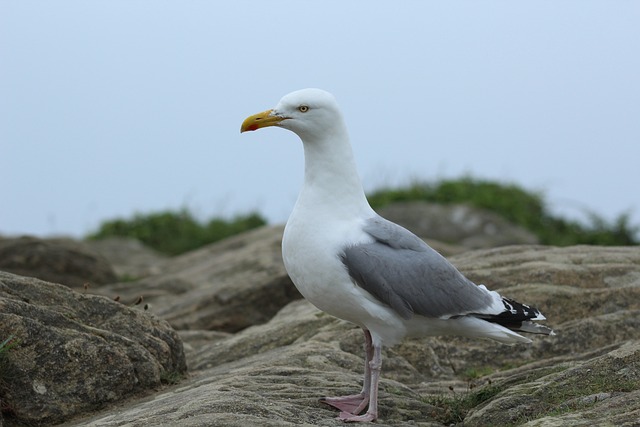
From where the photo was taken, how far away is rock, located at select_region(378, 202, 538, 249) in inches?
718

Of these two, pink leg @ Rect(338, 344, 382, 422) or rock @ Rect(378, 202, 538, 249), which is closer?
pink leg @ Rect(338, 344, 382, 422)

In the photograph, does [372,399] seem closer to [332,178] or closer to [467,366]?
[332,178]

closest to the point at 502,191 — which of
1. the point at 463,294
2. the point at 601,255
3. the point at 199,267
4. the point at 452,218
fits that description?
the point at 452,218

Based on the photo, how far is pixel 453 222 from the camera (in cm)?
1894

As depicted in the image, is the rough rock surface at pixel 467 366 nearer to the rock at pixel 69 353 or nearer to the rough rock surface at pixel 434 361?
the rough rock surface at pixel 434 361

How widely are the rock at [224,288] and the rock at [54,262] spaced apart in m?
0.78

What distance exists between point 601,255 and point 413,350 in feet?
7.62

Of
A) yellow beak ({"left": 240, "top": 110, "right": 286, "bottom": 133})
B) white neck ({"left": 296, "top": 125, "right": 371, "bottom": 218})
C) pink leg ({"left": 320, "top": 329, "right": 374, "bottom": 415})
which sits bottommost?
pink leg ({"left": 320, "top": 329, "right": 374, "bottom": 415})

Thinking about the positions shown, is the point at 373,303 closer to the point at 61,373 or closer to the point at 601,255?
the point at 61,373

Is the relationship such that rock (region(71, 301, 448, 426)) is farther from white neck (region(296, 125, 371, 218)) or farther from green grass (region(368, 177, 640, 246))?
green grass (region(368, 177, 640, 246))

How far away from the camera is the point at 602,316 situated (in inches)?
297

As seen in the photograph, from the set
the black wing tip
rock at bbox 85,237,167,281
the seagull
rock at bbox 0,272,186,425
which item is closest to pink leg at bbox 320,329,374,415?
the seagull

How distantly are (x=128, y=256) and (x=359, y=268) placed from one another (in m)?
12.7

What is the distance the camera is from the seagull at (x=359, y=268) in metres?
5.83
